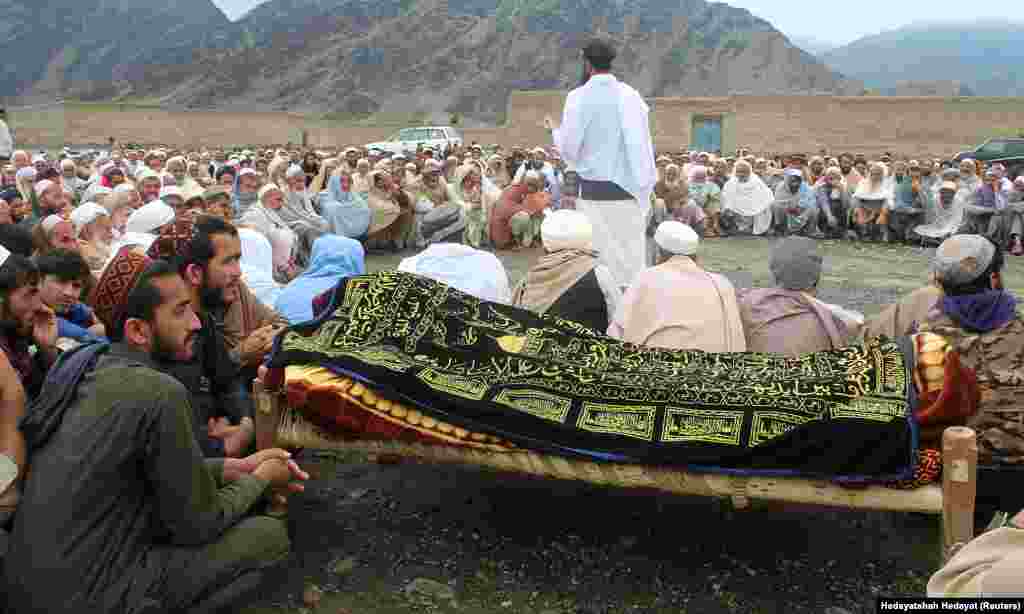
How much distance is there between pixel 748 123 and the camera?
27234 mm

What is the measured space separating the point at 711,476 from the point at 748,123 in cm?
2601

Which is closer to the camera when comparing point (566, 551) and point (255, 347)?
point (566, 551)

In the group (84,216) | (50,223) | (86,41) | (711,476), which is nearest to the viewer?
(711,476)

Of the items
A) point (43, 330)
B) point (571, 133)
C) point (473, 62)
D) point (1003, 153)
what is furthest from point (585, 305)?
point (473, 62)

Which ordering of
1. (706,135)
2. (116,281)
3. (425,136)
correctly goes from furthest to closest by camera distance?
(425,136)
(706,135)
(116,281)

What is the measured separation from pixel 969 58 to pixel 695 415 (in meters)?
201

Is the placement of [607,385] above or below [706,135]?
below

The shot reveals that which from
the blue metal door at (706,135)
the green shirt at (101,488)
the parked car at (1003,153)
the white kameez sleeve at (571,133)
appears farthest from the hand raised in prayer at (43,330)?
the blue metal door at (706,135)

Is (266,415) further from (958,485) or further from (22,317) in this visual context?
(958,485)

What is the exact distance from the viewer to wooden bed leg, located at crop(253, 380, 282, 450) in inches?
130

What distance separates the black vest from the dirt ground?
2.55ft

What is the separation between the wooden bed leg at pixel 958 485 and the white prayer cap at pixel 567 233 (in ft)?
6.94

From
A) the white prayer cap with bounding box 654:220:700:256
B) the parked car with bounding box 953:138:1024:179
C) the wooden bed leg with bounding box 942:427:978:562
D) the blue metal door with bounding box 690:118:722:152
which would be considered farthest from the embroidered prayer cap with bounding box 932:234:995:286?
the blue metal door with bounding box 690:118:722:152

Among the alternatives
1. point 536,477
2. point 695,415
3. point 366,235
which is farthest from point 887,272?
point 695,415
